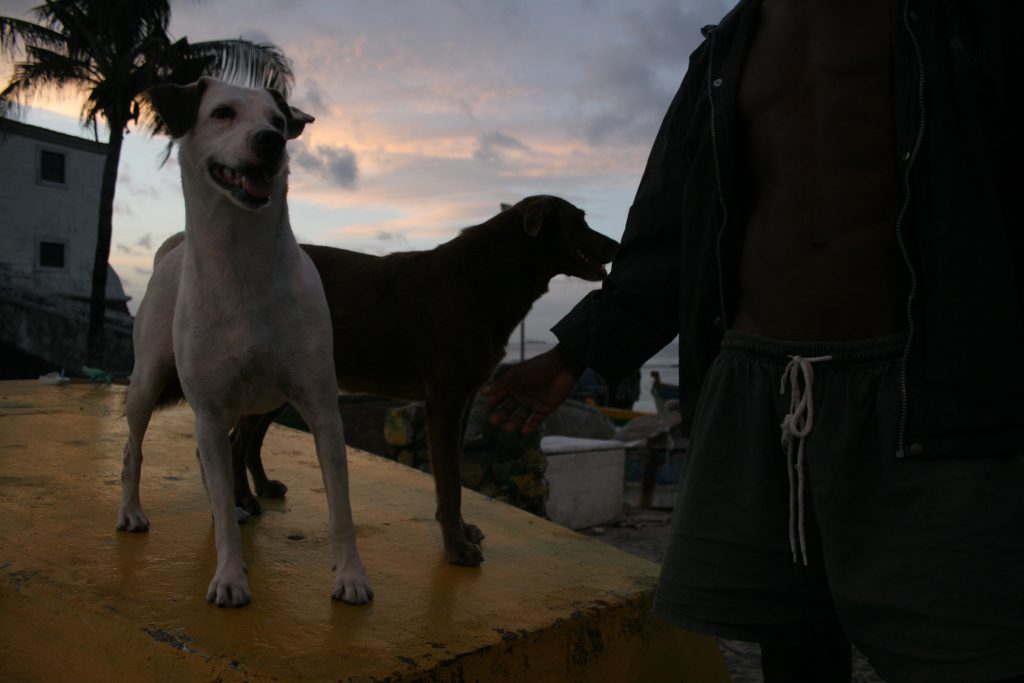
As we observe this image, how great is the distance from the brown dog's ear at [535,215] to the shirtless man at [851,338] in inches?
41.1

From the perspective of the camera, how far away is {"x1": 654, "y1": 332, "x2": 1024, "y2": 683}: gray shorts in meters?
1.68

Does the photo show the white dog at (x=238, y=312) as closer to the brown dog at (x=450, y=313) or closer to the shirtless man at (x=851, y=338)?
the brown dog at (x=450, y=313)

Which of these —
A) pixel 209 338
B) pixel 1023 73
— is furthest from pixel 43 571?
pixel 1023 73

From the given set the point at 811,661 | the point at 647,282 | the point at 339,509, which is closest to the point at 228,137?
the point at 339,509

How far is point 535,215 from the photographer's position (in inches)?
131

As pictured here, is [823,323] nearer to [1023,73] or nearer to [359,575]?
[1023,73]

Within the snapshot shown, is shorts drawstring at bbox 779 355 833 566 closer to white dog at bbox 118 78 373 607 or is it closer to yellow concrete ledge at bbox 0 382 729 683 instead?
yellow concrete ledge at bbox 0 382 729 683

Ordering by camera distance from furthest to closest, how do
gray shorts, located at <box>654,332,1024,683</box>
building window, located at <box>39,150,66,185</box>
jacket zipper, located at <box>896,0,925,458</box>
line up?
building window, located at <box>39,150,66,185</box>, jacket zipper, located at <box>896,0,925,458</box>, gray shorts, located at <box>654,332,1024,683</box>

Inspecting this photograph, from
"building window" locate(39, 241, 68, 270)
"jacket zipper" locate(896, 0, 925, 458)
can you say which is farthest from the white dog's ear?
"building window" locate(39, 241, 68, 270)

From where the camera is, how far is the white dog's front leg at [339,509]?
269 centimetres

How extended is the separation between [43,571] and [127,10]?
2132 centimetres

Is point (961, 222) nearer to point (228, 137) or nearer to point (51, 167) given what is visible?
point (228, 137)

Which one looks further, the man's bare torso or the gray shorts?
the man's bare torso

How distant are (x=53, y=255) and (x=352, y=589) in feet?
122
